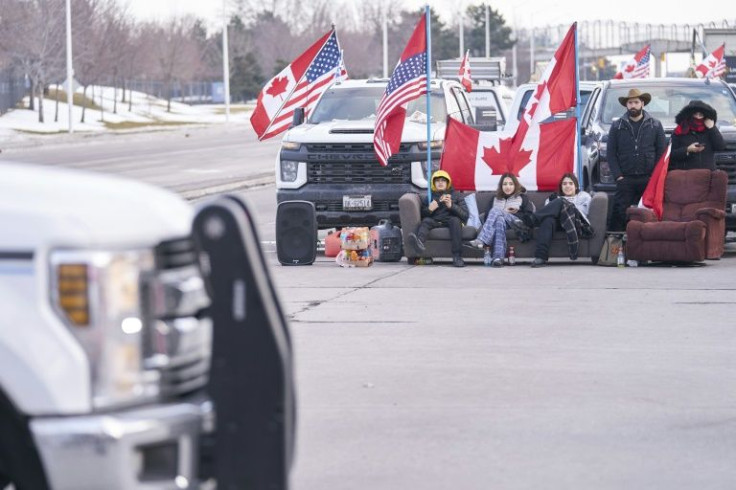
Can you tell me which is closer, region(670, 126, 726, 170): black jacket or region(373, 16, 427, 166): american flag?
region(670, 126, 726, 170): black jacket

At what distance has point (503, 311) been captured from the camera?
12961mm

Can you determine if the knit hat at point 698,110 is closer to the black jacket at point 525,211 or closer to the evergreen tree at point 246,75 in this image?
the black jacket at point 525,211

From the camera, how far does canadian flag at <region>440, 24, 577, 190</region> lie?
1825 cm

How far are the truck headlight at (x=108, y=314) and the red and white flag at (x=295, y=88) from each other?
1636cm

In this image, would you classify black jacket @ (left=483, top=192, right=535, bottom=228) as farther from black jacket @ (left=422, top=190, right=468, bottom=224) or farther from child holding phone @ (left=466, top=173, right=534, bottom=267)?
black jacket @ (left=422, top=190, right=468, bottom=224)

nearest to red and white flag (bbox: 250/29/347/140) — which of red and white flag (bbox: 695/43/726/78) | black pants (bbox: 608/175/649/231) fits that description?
black pants (bbox: 608/175/649/231)

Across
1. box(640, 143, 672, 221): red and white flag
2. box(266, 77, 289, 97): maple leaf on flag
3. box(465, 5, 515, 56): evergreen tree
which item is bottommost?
box(640, 143, 672, 221): red and white flag

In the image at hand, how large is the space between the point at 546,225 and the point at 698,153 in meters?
2.29

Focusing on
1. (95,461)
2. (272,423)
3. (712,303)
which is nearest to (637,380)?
(712,303)

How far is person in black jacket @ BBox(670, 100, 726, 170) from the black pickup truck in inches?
41.6

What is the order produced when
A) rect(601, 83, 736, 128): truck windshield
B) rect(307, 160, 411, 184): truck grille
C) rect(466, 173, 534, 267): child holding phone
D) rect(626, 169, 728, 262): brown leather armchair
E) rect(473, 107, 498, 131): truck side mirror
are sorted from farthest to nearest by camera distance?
rect(473, 107, 498, 131): truck side mirror
rect(601, 83, 736, 128): truck windshield
rect(307, 160, 411, 184): truck grille
rect(466, 173, 534, 267): child holding phone
rect(626, 169, 728, 262): brown leather armchair

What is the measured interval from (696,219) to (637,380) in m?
7.91

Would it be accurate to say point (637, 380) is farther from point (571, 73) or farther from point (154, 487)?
point (571, 73)

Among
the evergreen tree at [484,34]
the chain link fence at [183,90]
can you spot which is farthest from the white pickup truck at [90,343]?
the evergreen tree at [484,34]
